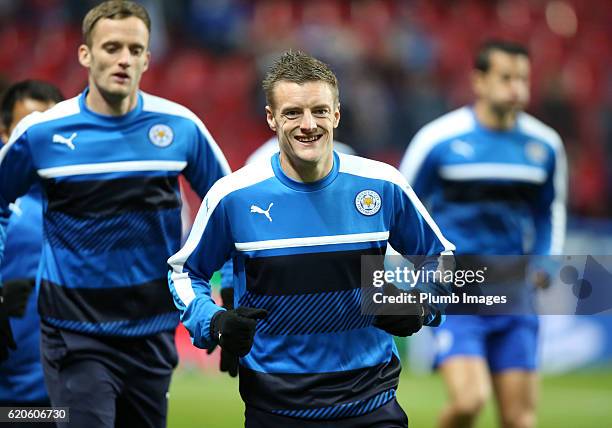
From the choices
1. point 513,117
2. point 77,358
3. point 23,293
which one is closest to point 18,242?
point 23,293

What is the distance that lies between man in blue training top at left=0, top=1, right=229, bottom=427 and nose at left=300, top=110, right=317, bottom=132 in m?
1.28

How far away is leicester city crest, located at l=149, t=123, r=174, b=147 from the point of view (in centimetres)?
522

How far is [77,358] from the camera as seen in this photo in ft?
16.6

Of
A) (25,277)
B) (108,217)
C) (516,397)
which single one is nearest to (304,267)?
(108,217)

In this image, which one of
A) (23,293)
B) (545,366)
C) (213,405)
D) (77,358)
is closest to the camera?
(77,358)

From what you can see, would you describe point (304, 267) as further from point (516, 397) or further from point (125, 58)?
point (516, 397)

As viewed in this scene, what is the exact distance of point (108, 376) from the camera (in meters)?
5.07

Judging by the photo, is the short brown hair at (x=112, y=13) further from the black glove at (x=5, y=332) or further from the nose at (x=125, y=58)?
the black glove at (x=5, y=332)

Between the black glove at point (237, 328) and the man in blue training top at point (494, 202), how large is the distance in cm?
266

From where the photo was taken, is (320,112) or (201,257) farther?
(201,257)

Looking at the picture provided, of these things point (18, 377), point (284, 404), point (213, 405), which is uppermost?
point (284, 404)

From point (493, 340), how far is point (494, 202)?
0.84 meters

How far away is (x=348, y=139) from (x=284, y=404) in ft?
28.9

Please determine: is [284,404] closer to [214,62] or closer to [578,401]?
[578,401]
